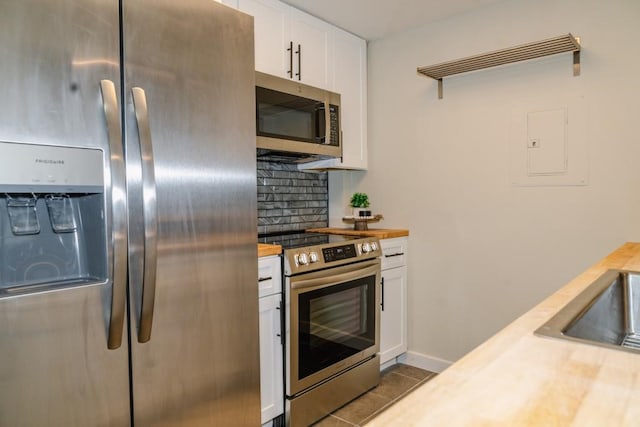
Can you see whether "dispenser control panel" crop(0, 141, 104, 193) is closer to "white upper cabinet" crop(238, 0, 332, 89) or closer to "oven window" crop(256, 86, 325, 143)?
"oven window" crop(256, 86, 325, 143)

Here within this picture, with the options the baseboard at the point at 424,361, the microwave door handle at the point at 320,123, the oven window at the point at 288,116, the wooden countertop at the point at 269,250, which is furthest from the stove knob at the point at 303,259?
the baseboard at the point at 424,361

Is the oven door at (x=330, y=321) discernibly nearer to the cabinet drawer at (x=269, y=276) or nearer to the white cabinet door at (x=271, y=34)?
the cabinet drawer at (x=269, y=276)

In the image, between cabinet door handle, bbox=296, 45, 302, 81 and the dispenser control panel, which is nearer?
the dispenser control panel

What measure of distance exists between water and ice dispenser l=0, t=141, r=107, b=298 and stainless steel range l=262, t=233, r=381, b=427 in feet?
3.31

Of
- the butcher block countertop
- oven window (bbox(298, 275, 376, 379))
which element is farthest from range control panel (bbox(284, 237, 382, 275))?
the butcher block countertop

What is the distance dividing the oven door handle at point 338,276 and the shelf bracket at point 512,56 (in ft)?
4.06

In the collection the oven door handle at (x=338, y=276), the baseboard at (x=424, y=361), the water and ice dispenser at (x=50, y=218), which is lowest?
the baseboard at (x=424, y=361)

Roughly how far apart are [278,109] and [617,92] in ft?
5.77

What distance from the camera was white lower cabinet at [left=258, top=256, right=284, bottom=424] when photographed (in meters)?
2.05

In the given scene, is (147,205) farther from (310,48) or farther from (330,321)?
(310,48)

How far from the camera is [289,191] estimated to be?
3059 millimetres

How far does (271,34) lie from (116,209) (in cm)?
157

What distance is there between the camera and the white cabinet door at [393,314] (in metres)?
2.84

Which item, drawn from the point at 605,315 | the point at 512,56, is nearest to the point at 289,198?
the point at 512,56
